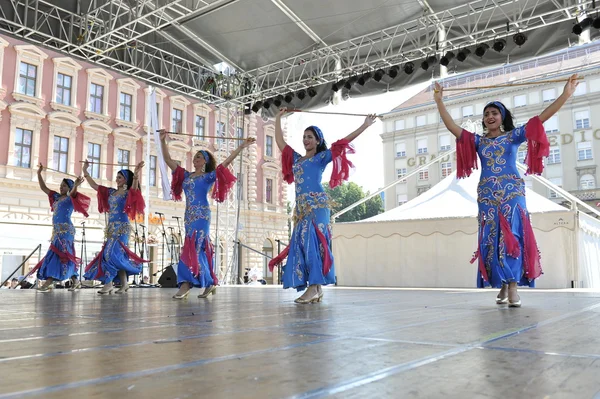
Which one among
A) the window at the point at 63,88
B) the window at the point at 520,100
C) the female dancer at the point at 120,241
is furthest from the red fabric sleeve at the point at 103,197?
the window at the point at 520,100

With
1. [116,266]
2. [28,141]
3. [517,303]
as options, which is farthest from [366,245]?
[28,141]

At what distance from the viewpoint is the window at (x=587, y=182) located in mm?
33312

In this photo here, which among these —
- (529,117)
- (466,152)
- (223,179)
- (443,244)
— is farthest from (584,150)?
(223,179)

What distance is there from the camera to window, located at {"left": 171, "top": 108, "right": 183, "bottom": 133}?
20.7m

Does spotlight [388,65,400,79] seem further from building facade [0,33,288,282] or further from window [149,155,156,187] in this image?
window [149,155,156,187]

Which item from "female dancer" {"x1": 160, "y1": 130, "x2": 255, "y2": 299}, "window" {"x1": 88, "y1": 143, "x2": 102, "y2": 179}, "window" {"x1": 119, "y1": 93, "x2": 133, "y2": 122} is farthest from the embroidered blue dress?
"window" {"x1": 119, "y1": 93, "x2": 133, "y2": 122}

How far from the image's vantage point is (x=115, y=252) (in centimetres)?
562

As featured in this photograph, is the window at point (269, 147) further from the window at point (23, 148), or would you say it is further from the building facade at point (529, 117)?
the building facade at point (529, 117)

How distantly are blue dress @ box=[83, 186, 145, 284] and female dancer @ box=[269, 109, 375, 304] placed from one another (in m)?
2.33

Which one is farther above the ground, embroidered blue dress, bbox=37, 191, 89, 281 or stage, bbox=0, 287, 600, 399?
embroidered blue dress, bbox=37, 191, 89, 281

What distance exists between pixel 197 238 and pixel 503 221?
2668 mm

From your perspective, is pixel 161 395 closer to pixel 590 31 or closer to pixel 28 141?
pixel 590 31

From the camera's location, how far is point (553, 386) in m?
1.03

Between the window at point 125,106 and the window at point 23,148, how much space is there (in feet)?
11.8
